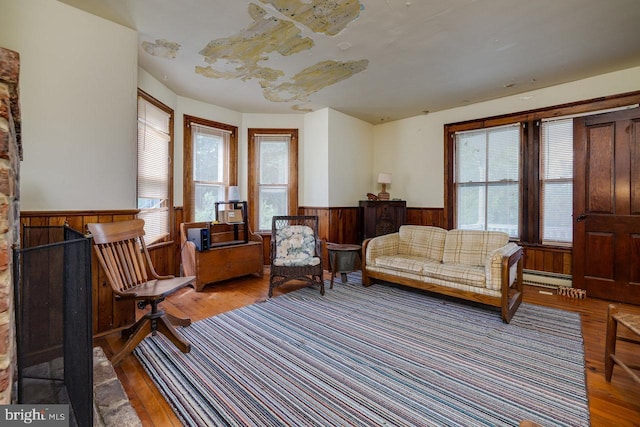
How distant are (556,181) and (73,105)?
5304 millimetres

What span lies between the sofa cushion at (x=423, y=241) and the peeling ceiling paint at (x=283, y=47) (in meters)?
2.18

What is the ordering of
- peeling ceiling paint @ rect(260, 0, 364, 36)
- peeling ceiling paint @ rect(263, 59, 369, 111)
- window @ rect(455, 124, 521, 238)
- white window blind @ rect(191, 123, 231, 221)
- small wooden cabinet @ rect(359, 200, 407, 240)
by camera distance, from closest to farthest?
peeling ceiling paint @ rect(260, 0, 364, 36) → peeling ceiling paint @ rect(263, 59, 369, 111) → window @ rect(455, 124, 521, 238) → white window blind @ rect(191, 123, 231, 221) → small wooden cabinet @ rect(359, 200, 407, 240)

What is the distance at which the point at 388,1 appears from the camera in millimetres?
2066

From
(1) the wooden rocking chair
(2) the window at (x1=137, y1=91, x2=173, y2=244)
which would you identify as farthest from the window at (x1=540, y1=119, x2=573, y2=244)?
(2) the window at (x1=137, y1=91, x2=173, y2=244)

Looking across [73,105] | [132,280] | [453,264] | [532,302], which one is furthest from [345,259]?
[73,105]

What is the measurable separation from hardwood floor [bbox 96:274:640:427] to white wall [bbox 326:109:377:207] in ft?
6.12

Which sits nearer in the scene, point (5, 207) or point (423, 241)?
point (5, 207)

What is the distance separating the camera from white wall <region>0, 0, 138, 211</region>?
75.9 inches

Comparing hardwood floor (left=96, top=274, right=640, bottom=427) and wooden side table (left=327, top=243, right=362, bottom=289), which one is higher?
wooden side table (left=327, top=243, right=362, bottom=289)

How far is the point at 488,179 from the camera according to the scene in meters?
4.25

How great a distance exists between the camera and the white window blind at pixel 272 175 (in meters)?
4.84

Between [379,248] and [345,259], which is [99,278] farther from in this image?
[379,248]

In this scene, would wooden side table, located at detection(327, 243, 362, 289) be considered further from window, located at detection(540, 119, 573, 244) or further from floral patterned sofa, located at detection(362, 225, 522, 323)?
window, located at detection(540, 119, 573, 244)

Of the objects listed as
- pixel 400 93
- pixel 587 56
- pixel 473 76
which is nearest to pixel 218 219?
pixel 400 93
